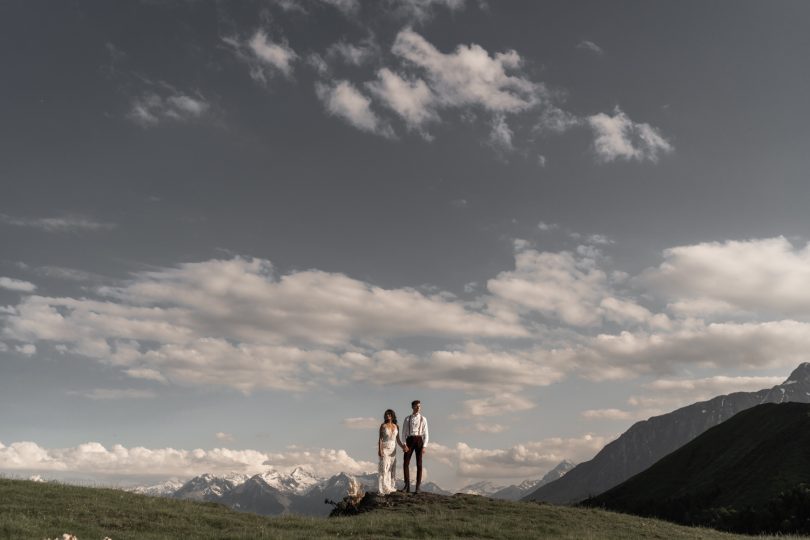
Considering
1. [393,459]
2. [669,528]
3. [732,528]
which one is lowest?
[732,528]

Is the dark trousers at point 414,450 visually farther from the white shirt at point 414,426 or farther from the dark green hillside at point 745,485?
the dark green hillside at point 745,485

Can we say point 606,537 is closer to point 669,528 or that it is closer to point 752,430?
point 669,528

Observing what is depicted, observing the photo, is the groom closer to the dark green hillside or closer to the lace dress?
the lace dress

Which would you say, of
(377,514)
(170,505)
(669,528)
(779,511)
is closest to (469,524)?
(377,514)

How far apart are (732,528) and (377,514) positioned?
11388 centimetres

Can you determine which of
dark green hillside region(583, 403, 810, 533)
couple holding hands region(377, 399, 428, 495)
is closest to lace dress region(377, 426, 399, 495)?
couple holding hands region(377, 399, 428, 495)

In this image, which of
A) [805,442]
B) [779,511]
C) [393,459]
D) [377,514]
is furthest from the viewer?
[805,442]

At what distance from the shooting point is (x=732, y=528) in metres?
116

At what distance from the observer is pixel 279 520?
25891 millimetres

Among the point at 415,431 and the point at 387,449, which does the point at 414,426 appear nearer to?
the point at 415,431

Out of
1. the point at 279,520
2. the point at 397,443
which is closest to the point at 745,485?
the point at 397,443

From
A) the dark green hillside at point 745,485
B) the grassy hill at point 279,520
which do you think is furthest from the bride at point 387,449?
the dark green hillside at point 745,485

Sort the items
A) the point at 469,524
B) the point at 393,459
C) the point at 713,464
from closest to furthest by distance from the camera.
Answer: the point at 469,524 < the point at 393,459 < the point at 713,464

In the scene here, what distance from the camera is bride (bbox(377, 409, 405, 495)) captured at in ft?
97.1
